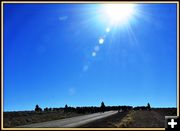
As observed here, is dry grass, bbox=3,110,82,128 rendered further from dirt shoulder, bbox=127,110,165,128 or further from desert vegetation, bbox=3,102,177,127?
dirt shoulder, bbox=127,110,165,128

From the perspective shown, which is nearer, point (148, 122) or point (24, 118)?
point (148, 122)

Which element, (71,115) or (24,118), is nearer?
(24,118)

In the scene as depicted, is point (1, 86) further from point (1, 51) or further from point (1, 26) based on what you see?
point (1, 26)

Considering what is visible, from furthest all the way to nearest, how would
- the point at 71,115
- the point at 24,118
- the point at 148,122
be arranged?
the point at 71,115 → the point at 24,118 → the point at 148,122

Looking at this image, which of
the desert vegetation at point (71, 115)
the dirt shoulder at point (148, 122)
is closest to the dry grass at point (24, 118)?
the desert vegetation at point (71, 115)

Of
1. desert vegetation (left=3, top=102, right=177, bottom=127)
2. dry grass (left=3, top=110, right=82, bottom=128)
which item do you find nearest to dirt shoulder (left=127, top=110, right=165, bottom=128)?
desert vegetation (left=3, top=102, right=177, bottom=127)

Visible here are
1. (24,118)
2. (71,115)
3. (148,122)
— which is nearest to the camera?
(148,122)

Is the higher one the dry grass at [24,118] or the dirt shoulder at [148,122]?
the dry grass at [24,118]

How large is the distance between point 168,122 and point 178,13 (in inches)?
328

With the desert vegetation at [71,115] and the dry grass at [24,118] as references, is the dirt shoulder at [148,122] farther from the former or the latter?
the dry grass at [24,118]

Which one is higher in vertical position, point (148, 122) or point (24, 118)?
point (24, 118)

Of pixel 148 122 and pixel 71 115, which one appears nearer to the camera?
pixel 148 122

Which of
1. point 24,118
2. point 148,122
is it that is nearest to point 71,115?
point 24,118

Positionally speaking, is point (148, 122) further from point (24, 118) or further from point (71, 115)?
point (71, 115)
